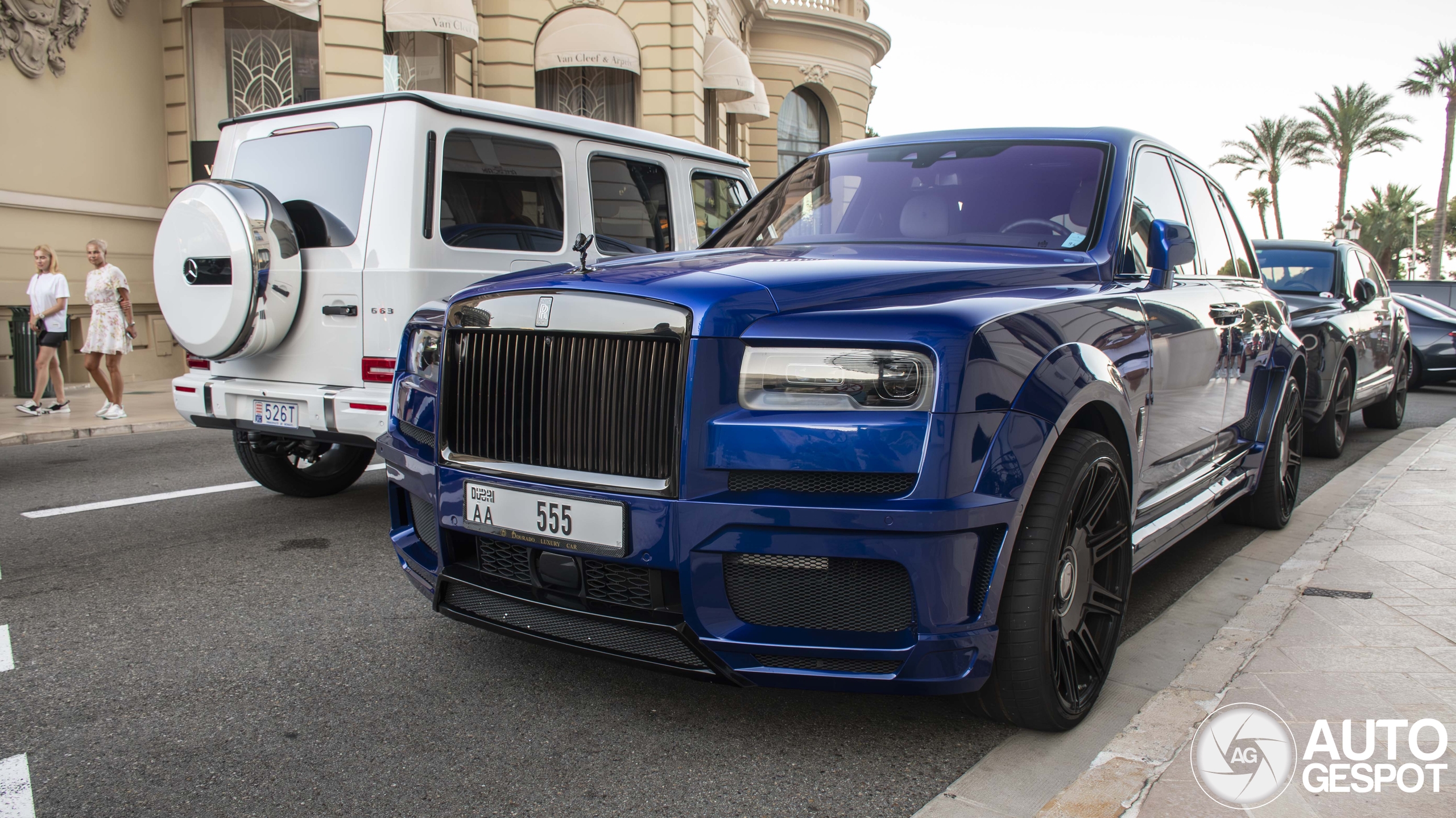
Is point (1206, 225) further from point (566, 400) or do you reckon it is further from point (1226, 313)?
point (566, 400)

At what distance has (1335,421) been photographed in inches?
315

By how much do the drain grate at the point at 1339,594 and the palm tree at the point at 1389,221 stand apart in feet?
198

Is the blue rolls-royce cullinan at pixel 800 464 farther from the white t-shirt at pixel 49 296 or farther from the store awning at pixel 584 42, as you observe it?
the store awning at pixel 584 42

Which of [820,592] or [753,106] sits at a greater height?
[753,106]

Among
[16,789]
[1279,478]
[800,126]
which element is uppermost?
[800,126]

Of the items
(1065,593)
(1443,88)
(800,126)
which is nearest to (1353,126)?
(1443,88)

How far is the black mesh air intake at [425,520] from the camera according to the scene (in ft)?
10.3

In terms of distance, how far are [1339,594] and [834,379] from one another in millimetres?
2828

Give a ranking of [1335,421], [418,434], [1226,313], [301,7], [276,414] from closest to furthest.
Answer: [418,434], [1226,313], [276,414], [1335,421], [301,7]

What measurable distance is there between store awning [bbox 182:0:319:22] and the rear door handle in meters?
13.4

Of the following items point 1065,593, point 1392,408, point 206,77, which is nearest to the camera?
→ point 1065,593

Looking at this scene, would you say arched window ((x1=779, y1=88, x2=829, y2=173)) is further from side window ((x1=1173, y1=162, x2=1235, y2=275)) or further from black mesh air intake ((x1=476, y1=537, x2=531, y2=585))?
black mesh air intake ((x1=476, y1=537, x2=531, y2=585))

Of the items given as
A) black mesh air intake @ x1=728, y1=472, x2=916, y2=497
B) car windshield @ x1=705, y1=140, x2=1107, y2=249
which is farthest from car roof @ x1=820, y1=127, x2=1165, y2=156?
black mesh air intake @ x1=728, y1=472, x2=916, y2=497

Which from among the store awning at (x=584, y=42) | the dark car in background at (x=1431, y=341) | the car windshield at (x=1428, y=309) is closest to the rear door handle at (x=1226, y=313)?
the dark car in background at (x=1431, y=341)
